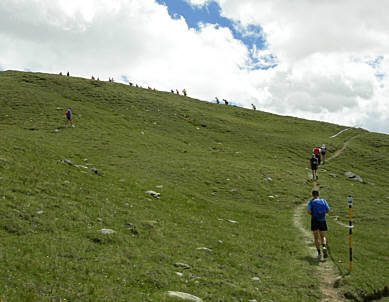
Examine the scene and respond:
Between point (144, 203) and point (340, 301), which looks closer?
point (340, 301)

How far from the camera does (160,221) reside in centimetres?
1703

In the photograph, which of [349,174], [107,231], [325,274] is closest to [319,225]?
[325,274]

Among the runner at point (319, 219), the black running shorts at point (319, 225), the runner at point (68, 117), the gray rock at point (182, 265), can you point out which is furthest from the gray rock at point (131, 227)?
the runner at point (68, 117)

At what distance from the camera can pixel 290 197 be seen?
102 ft

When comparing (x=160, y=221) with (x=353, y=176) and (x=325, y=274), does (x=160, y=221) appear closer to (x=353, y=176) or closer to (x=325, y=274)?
(x=325, y=274)

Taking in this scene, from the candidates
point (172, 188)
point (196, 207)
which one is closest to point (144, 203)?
point (196, 207)

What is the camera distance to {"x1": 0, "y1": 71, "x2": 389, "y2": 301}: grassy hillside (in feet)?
32.9

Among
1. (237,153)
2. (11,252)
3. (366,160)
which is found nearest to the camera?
(11,252)

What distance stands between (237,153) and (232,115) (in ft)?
122

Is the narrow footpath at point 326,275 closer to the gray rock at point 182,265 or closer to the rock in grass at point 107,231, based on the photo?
the gray rock at point 182,265

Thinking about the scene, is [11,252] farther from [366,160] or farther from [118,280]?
[366,160]

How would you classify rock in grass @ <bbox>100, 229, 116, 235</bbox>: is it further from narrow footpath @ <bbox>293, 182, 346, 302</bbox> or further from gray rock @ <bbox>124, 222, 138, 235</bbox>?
narrow footpath @ <bbox>293, 182, 346, 302</bbox>

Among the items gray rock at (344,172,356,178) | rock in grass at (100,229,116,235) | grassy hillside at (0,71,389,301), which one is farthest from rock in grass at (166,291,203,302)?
gray rock at (344,172,356,178)

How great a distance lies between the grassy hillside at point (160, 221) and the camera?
10039 mm
